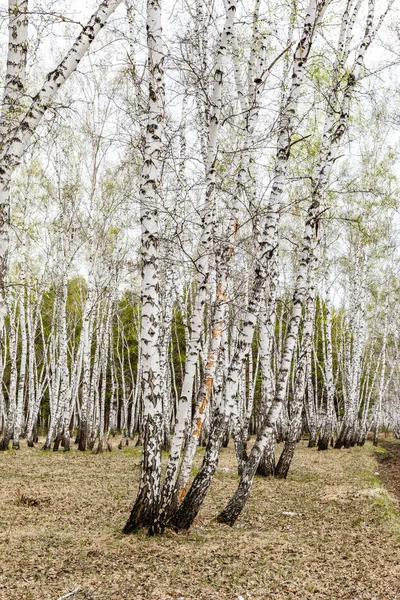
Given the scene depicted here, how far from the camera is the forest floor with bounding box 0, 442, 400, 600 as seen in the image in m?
4.93

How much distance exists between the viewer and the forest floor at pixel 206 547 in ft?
16.2

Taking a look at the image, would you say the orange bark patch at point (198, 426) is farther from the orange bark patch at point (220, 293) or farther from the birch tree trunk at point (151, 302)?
the orange bark patch at point (220, 293)

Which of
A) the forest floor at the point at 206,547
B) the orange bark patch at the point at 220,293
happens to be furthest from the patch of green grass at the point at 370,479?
the orange bark patch at the point at 220,293

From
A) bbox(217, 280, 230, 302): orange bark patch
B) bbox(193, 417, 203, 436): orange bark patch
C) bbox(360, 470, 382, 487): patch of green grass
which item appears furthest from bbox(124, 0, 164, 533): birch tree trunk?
bbox(360, 470, 382, 487): patch of green grass

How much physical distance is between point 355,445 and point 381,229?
10.7m

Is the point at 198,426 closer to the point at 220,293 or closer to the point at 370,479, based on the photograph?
the point at 220,293

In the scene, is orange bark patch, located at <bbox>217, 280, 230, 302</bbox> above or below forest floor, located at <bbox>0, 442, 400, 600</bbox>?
above

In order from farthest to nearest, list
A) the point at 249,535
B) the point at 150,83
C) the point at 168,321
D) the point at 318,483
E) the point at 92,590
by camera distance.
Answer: the point at 168,321, the point at 318,483, the point at 249,535, the point at 150,83, the point at 92,590

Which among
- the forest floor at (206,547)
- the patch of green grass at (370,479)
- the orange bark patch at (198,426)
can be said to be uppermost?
the orange bark patch at (198,426)

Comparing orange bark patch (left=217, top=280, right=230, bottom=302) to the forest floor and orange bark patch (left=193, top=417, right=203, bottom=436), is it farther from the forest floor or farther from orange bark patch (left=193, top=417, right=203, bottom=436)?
the forest floor

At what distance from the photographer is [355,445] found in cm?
2438

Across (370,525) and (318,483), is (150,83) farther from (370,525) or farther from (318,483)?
(318,483)

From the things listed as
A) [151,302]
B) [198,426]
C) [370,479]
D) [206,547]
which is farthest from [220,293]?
A: [370,479]

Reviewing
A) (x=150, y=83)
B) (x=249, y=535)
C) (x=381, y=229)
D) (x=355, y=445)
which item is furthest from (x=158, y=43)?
(x=355, y=445)
